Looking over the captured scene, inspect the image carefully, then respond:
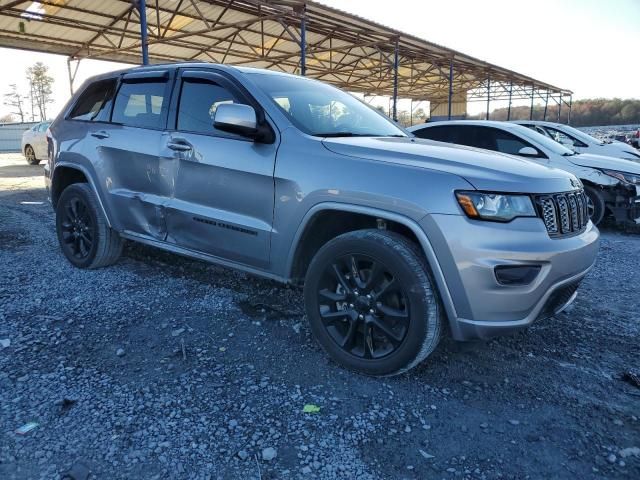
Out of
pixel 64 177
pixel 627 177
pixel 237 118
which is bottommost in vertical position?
pixel 627 177

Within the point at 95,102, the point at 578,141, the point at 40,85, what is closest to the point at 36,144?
the point at 95,102

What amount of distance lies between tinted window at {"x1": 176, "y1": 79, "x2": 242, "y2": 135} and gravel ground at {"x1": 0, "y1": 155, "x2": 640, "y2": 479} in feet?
4.59

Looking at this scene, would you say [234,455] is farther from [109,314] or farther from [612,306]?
[612,306]

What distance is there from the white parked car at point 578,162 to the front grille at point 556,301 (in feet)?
14.2

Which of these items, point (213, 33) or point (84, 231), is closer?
point (84, 231)

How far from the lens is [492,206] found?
2.41 m

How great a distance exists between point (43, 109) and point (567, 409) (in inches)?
3327

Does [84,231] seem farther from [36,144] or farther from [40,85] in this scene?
[40,85]

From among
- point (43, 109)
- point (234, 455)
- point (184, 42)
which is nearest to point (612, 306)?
point (234, 455)

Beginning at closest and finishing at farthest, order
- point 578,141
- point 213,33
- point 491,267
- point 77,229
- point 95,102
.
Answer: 1. point 491,267
2. point 95,102
3. point 77,229
4. point 578,141
5. point 213,33

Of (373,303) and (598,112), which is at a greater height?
(598,112)

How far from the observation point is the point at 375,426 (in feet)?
7.68

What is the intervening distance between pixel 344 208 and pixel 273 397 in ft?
3.66

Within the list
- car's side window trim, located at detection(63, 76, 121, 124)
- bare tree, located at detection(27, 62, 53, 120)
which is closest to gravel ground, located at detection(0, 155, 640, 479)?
car's side window trim, located at detection(63, 76, 121, 124)
